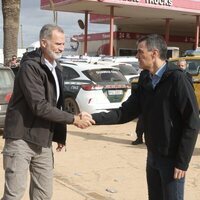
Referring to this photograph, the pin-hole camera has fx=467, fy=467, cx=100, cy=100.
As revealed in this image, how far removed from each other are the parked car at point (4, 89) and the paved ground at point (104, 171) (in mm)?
1488

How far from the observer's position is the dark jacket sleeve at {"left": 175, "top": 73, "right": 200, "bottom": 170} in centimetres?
329

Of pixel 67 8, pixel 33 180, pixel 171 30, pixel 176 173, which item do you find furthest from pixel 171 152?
pixel 171 30

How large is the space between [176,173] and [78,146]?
18.0ft

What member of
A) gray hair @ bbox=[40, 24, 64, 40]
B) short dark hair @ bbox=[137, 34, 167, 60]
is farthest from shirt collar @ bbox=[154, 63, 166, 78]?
gray hair @ bbox=[40, 24, 64, 40]

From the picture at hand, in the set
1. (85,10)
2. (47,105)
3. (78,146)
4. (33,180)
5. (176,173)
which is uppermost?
(85,10)

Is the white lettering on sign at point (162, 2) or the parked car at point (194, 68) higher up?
the white lettering on sign at point (162, 2)

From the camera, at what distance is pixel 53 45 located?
376 centimetres

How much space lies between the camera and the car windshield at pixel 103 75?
1185 cm

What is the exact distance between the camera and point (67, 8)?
28.9 meters

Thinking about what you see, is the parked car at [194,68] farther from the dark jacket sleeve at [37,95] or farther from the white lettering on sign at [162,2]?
the white lettering on sign at [162,2]

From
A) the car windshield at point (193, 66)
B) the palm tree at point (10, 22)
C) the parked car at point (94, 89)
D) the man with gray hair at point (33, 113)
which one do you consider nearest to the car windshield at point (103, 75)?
the parked car at point (94, 89)

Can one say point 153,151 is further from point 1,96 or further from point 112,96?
point 112,96

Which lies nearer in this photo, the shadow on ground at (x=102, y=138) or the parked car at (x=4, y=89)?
the shadow on ground at (x=102, y=138)

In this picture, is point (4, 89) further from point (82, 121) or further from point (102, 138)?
point (82, 121)
